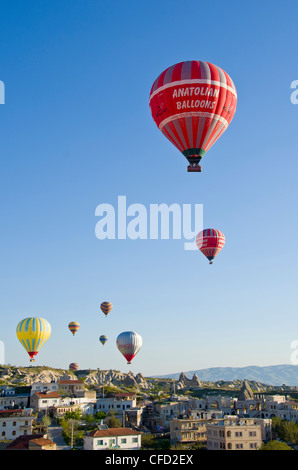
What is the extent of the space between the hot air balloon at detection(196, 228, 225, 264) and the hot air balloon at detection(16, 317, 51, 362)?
30.9 m

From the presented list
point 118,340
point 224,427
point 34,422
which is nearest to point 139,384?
point 118,340

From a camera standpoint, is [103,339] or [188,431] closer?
[188,431]

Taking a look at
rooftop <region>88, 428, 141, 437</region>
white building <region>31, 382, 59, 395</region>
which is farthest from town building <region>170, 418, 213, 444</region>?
white building <region>31, 382, 59, 395</region>

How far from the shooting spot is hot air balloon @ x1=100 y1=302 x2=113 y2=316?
134m

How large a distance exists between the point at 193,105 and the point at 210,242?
35564mm

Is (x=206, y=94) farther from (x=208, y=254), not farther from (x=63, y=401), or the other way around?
(x=63, y=401)

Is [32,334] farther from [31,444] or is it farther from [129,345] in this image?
[31,444]

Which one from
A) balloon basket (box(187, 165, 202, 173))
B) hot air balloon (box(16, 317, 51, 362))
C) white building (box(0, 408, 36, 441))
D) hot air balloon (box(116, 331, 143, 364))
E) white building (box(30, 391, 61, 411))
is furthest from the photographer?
hot air balloon (box(116, 331, 143, 364))

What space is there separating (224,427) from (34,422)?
2997cm

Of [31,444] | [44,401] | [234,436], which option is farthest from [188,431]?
[44,401]

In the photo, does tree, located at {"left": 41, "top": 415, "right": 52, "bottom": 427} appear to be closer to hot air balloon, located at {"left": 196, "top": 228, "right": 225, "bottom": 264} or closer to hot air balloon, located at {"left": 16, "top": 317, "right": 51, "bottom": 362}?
hot air balloon, located at {"left": 16, "top": 317, "right": 51, "bottom": 362}

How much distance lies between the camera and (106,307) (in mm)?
133750

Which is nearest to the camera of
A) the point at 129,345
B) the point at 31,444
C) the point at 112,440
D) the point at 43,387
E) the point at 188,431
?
the point at 31,444
